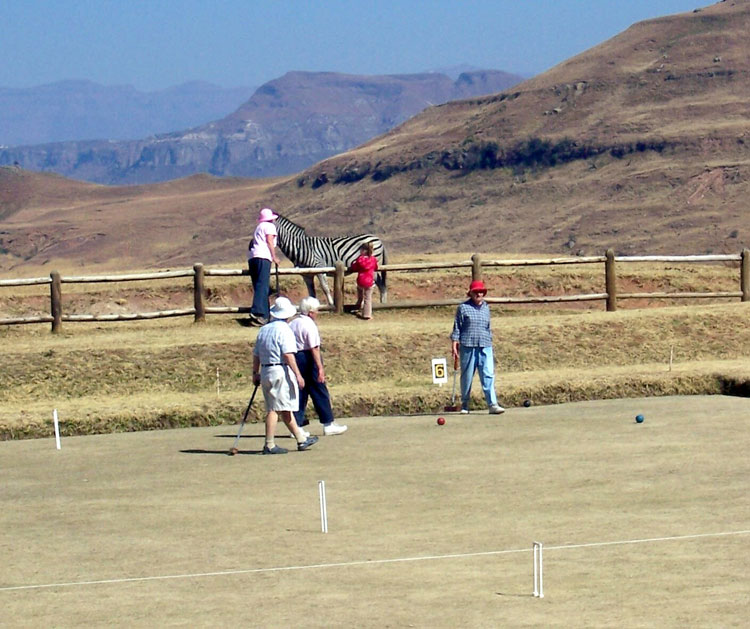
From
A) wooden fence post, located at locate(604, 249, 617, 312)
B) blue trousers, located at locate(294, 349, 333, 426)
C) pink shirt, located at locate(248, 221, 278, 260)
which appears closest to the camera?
blue trousers, located at locate(294, 349, 333, 426)

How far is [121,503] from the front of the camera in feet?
43.5

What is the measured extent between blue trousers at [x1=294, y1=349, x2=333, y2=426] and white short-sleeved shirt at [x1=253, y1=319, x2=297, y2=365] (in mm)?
615

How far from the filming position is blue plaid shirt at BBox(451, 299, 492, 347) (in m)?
18.2

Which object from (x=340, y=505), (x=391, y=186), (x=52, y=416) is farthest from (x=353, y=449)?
(x=391, y=186)

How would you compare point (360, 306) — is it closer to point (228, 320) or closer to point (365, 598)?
point (228, 320)

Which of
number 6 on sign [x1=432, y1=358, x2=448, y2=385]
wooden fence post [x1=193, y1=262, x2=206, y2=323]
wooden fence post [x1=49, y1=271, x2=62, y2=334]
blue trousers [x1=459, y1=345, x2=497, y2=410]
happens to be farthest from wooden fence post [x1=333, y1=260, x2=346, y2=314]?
blue trousers [x1=459, y1=345, x2=497, y2=410]

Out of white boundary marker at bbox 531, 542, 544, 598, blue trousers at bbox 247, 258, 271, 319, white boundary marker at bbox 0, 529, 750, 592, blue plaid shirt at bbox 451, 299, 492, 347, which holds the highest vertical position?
blue trousers at bbox 247, 258, 271, 319

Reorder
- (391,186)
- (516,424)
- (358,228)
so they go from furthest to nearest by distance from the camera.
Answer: (391,186) → (358,228) → (516,424)

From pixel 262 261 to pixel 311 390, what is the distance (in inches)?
336

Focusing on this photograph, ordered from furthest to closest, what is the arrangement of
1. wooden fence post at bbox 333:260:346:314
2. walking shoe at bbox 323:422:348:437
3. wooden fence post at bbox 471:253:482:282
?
wooden fence post at bbox 471:253:482:282, wooden fence post at bbox 333:260:346:314, walking shoe at bbox 323:422:348:437

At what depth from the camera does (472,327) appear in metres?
18.2

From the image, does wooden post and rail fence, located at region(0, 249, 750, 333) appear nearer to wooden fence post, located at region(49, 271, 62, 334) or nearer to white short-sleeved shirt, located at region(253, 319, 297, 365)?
wooden fence post, located at region(49, 271, 62, 334)

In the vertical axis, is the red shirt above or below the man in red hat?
above

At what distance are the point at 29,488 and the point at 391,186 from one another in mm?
92924
